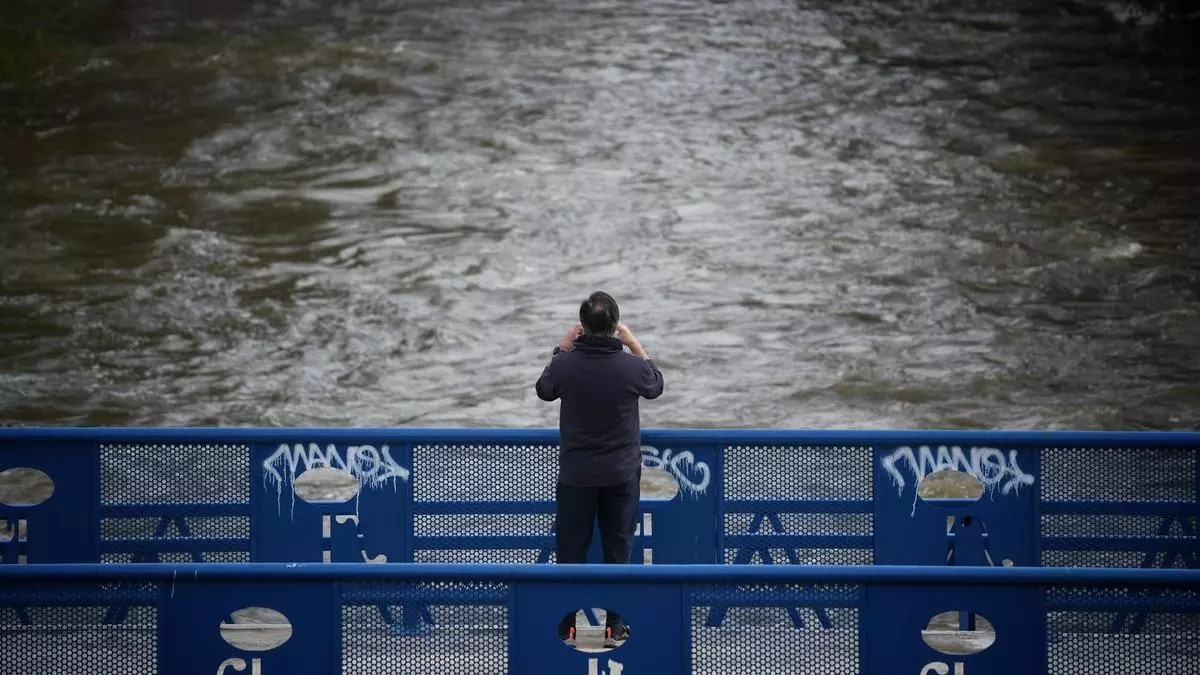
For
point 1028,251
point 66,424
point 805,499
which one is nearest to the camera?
point 805,499

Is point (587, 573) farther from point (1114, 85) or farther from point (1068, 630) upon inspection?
point (1114, 85)

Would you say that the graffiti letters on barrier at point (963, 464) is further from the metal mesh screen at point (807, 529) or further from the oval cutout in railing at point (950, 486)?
the oval cutout in railing at point (950, 486)

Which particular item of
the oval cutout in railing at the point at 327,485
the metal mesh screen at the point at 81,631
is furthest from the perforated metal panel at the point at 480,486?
the oval cutout in railing at the point at 327,485

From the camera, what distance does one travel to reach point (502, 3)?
20.9 m

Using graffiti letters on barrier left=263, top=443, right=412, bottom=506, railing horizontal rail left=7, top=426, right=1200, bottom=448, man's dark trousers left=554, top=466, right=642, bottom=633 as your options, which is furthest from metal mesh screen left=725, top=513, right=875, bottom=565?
graffiti letters on barrier left=263, top=443, right=412, bottom=506

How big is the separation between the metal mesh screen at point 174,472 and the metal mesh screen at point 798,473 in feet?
7.57

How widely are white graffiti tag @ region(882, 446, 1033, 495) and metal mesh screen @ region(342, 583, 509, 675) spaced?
2.32 metres

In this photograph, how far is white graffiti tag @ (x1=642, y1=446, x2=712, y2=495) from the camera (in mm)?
6438

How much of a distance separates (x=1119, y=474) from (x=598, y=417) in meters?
2.51

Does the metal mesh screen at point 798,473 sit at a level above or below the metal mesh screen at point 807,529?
above

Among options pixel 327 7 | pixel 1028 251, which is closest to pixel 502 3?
pixel 327 7

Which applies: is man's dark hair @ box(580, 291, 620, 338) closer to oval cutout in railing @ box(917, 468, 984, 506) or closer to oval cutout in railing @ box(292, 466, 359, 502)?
oval cutout in railing @ box(292, 466, 359, 502)

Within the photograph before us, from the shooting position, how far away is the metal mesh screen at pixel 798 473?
6457 millimetres

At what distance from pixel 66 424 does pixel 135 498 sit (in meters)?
5.94
